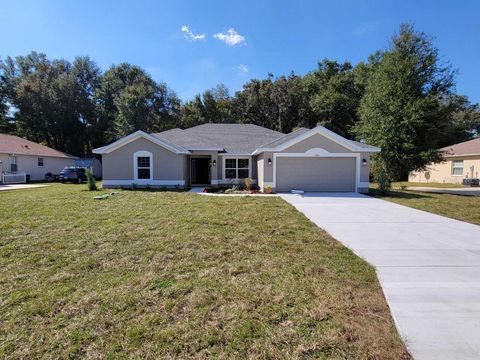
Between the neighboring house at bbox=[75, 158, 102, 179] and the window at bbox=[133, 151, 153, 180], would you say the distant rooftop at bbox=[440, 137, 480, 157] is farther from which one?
the neighboring house at bbox=[75, 158, 102, 179]

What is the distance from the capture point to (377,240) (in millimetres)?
5863

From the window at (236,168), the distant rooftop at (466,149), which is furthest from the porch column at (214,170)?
the distant rooftop at (466,149)

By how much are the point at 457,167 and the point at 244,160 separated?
21028 mm

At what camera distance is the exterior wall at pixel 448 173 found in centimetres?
2331

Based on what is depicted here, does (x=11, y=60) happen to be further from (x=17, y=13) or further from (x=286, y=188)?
(x=286, y=188)

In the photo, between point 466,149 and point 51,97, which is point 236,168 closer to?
point 466,149

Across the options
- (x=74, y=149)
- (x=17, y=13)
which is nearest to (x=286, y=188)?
(x=17, y=13)

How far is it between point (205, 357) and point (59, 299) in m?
2.13

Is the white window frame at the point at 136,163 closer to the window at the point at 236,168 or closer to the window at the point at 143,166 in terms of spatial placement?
the window at the point at 143,166

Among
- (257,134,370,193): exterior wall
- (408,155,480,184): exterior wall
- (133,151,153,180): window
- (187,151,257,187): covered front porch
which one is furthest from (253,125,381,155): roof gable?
(408,155,480,184): exterior wall

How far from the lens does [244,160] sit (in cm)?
1841

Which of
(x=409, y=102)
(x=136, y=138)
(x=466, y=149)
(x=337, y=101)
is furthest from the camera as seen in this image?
(x=337, y=101)

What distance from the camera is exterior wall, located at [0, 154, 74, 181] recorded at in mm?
22594

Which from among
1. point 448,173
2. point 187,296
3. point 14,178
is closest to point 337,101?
point 448,173
